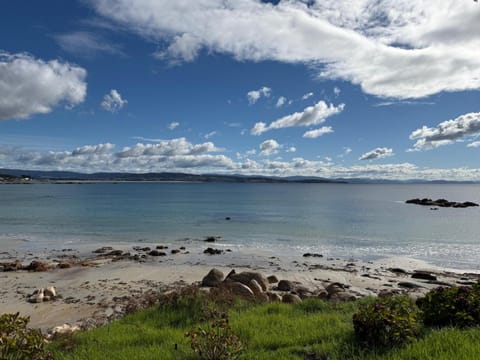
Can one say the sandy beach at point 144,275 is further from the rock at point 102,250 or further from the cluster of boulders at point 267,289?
the cluster of boulders at point 267,289

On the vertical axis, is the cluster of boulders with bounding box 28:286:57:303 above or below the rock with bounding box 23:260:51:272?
above

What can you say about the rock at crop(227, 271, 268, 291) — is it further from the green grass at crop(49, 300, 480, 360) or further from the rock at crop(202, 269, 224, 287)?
the green grass at crop(49, 300, 480, 360)

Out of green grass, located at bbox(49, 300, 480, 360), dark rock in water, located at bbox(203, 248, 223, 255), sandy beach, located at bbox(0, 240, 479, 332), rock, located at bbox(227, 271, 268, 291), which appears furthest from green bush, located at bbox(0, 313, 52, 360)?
dark rock in water, located at bbox(203, 248, 223, 255)

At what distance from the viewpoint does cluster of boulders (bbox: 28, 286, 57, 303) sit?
15883 mm

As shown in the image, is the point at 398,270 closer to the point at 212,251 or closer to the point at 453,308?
the point at 212,251

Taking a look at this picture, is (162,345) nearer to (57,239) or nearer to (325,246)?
(325,246)

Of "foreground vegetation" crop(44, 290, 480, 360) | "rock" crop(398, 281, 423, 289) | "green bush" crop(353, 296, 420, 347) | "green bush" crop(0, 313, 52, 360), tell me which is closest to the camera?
"green bush" crop(0, 313, 52, 360)

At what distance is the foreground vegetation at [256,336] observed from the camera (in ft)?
18.3

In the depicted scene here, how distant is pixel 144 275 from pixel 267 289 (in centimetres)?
868

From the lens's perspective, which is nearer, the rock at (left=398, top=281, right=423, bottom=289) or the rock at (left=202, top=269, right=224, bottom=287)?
the rock at (left=202, top=269, right=224, bottom=287)

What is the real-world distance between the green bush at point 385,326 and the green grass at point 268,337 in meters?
0.21

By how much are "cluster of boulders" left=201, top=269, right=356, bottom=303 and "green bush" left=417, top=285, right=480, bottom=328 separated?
5.75 metres

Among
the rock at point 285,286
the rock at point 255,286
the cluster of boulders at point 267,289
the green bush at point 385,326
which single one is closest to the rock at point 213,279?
the cluster of boulders at point 267,289

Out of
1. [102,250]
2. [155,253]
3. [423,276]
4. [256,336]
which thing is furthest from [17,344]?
[102,250]
